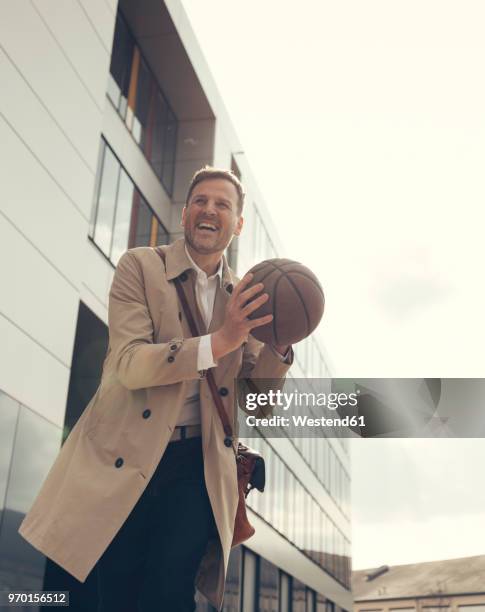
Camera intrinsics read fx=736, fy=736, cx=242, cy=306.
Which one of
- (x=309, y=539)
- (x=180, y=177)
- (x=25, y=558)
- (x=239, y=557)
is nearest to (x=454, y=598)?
(x=309, y=539)

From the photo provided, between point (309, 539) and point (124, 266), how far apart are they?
32201 mm

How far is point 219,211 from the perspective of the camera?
123 inches

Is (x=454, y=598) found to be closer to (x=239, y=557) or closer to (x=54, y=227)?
(x=239, y=557)

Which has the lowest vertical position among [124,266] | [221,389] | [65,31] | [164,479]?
[164,479]

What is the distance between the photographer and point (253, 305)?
2.70 m

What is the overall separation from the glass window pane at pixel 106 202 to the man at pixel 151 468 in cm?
1116

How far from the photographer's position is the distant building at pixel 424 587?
97.0m

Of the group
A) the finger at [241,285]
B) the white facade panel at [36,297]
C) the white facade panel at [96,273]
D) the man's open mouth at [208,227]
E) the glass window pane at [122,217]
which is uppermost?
the glass window pane at [122,217]

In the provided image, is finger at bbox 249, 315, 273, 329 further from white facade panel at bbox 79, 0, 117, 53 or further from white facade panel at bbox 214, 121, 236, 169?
white facade panel at bbox 214, 121, 236, 169

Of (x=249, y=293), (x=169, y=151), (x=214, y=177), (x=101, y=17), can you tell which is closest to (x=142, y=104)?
(x=169, y=151)

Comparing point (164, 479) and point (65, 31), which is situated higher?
point (65, 31)

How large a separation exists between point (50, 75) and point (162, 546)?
9.34 metres

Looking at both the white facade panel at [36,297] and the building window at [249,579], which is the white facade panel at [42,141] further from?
the building window at [249,579]

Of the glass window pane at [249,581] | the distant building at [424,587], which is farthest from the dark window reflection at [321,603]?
the distant building at [424,587]
